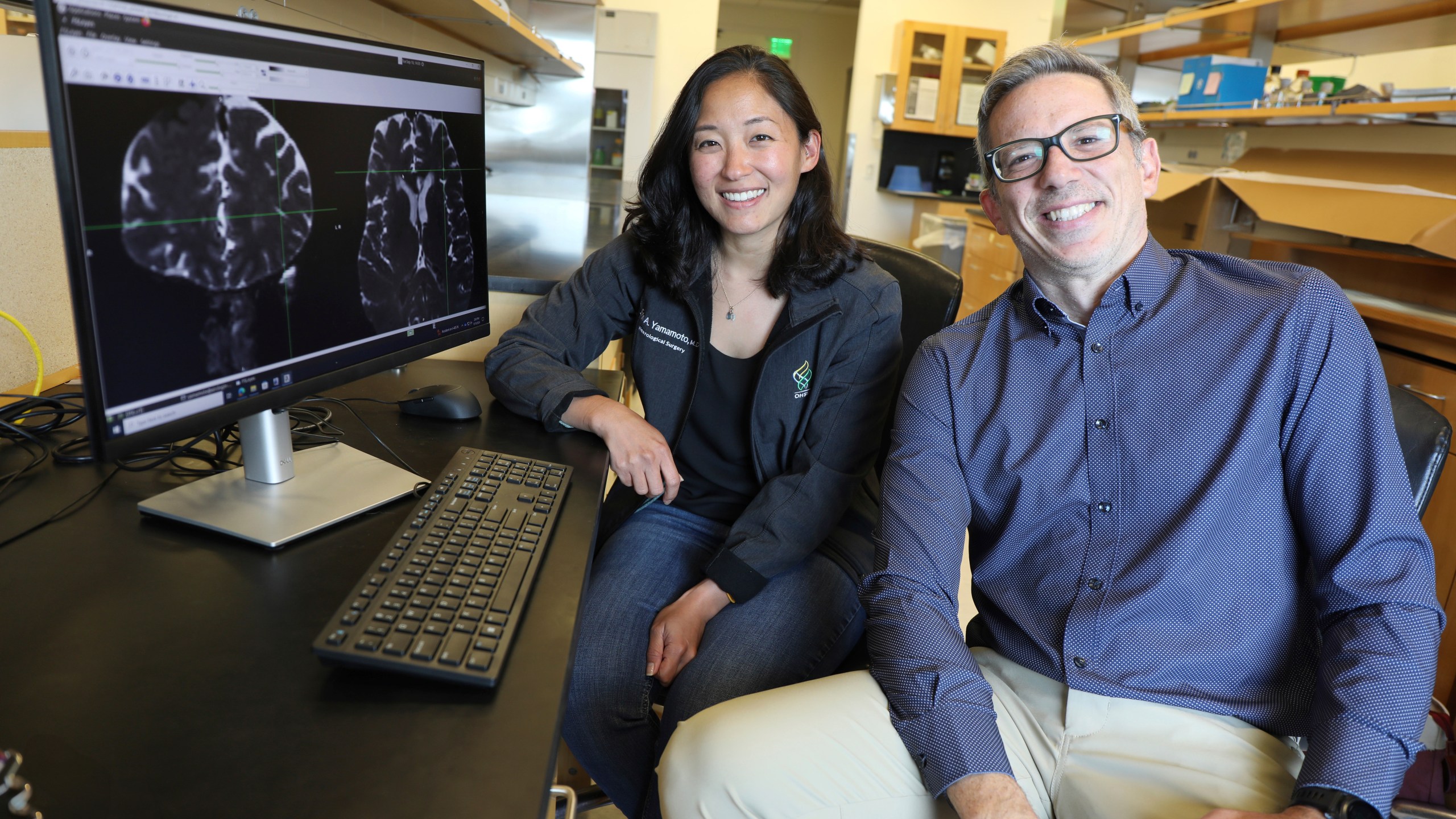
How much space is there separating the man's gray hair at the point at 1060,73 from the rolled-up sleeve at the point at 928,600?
0.37 m

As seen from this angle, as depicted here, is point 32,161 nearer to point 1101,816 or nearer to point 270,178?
point 270,178

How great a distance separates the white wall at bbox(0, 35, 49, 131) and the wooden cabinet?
664cm

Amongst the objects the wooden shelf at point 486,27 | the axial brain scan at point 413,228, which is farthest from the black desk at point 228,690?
the wooden shelf at point 486,27

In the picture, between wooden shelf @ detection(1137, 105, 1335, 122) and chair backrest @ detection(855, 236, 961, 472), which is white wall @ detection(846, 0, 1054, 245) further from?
chair backrest @ detection(855, 236, 961, 472)

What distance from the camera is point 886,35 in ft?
23.9

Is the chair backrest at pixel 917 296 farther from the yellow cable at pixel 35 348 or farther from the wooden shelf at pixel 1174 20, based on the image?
the wooden shelf at pixel 1174 20

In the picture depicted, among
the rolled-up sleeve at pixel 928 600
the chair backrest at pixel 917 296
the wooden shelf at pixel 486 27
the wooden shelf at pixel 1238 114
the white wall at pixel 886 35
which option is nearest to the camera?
the rolled-up sleeve at pixel 928 600

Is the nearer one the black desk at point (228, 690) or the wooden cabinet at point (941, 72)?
the black desk at point (228, 690)

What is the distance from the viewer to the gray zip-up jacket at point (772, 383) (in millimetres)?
1339

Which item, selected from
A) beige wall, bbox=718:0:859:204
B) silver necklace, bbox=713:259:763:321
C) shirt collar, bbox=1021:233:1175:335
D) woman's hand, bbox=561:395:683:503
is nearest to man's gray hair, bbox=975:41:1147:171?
shirt collar, bbox=1021:233:1175:335

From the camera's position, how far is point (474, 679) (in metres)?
0.66

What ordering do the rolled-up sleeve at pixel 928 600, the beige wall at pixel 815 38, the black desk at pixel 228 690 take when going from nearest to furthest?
the black desk at pixel 228 690
the rolled-up sleeve at pixel 928 600
the beige wall at pixel 815 38

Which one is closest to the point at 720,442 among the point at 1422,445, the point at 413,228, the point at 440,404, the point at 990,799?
the point at 440,404

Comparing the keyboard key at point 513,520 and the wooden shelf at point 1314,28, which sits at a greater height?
the wooden shelf at point 1314,28
